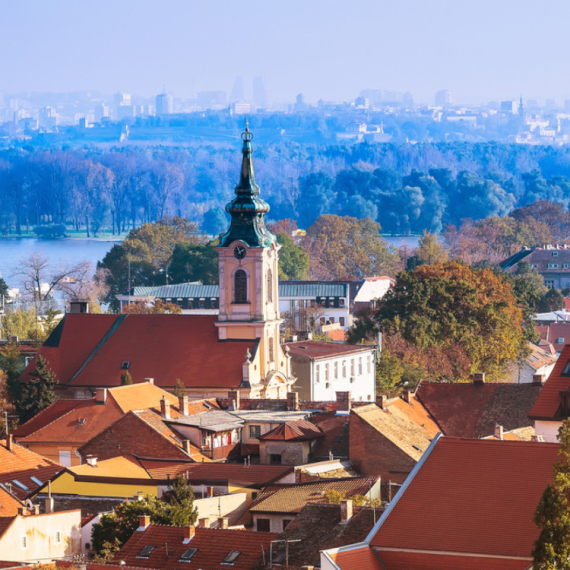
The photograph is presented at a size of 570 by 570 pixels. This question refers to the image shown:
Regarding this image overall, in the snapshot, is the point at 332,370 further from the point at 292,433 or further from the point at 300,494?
the point at 300,494

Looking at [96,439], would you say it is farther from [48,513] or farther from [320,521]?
[320,521]

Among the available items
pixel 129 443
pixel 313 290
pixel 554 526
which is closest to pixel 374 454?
pixel 129 443

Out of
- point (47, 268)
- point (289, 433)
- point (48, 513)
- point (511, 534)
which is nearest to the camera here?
point (511, 534)

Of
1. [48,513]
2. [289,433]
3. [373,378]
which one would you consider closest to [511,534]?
[48,513]

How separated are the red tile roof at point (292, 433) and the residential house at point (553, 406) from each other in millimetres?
9335

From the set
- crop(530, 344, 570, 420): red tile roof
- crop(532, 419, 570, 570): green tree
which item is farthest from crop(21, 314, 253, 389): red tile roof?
crop(532, 419, 570, 570): green tree

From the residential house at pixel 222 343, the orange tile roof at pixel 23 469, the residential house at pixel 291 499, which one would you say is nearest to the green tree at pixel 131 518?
the residential house at pixel 291 499

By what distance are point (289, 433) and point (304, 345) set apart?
19.5 metres

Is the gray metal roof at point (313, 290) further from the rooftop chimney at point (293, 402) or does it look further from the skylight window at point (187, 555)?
the skylight window at point (187, 555)

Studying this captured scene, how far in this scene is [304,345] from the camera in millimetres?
66375

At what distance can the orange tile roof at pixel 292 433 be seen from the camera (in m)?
46.7

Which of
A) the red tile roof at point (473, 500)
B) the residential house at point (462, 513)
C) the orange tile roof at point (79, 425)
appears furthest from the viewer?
the orange tile roof at point (79, 425)

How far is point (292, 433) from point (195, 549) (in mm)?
15286

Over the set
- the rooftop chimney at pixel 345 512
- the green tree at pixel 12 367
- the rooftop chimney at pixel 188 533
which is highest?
the rooftop chimney at pixel 345 512
